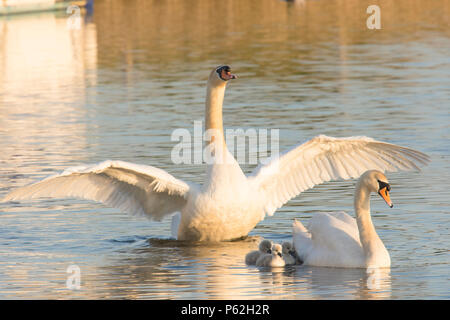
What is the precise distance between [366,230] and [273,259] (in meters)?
1.03

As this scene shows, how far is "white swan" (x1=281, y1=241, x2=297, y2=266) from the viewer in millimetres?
11844

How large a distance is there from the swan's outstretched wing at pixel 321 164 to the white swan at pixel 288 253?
4.27 feet

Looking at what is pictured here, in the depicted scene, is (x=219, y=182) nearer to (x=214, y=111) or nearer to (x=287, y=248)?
(x=214, y=111)

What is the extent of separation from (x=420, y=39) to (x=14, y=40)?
18.6m

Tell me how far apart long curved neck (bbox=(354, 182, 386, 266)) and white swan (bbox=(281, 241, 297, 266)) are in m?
0.92

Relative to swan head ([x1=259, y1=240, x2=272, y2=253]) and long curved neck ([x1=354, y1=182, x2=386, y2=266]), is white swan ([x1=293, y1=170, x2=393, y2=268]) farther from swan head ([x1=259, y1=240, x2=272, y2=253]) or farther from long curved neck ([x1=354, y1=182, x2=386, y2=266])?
swan head ([x1=259, y1=240, x2=272, y2=253])

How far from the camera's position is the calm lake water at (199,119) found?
11055 mm

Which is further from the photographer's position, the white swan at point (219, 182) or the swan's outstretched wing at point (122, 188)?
the white swan at point (219, 182)

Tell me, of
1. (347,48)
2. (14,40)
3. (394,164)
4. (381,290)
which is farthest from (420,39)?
(381,290)

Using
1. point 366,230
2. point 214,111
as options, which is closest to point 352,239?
point 366,230

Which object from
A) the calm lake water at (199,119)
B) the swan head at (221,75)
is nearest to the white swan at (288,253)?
the calm lake water at (199,119)

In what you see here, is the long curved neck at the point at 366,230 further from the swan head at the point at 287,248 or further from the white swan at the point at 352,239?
the swan head at the point at 287,248

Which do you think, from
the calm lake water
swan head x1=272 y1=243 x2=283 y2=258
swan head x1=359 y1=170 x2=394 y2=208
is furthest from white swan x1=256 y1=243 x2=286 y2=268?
swan head x1=359 y1=170 x2=394 y2=208

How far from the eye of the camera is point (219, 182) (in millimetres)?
12562
